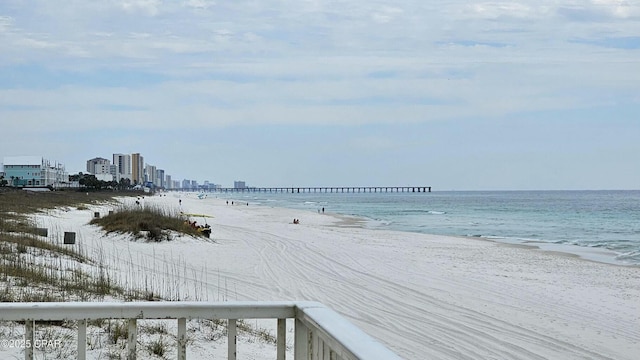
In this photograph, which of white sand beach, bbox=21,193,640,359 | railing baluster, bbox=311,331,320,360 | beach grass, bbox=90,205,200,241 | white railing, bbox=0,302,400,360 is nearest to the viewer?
railing baluster, bbox=311,331,320,360

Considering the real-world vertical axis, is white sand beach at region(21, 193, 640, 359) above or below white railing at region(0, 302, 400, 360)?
below

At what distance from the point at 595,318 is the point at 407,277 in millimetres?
4986

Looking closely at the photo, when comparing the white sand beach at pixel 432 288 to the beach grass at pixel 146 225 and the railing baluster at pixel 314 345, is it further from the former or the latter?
the railing baluster at pixel 314 345

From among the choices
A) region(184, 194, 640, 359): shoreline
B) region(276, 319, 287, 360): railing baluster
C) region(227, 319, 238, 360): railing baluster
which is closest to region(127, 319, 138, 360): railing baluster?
region(227, 319, 238, 360): railing baluster

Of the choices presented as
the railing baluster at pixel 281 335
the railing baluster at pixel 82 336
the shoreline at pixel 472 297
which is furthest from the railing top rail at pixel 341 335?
the shoreline at pixel 472 297

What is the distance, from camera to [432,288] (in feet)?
45.9

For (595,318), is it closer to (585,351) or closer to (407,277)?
(585,351)

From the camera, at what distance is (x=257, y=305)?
2.77 metres

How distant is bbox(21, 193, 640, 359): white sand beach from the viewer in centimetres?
939

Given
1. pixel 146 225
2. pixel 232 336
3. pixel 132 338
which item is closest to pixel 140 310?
pixel 132 338

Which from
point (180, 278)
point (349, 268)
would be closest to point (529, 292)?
point (349, 268)

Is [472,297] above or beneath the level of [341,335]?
beneath

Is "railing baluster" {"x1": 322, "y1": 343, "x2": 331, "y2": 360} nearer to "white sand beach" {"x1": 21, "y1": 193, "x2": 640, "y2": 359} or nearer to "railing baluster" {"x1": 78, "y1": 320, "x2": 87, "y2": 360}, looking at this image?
"railing baluster" {"x1": 78, "y1": 320, "x2": 87, "y2": 360}

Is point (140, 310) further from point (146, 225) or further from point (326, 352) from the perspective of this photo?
point (146, 225)
